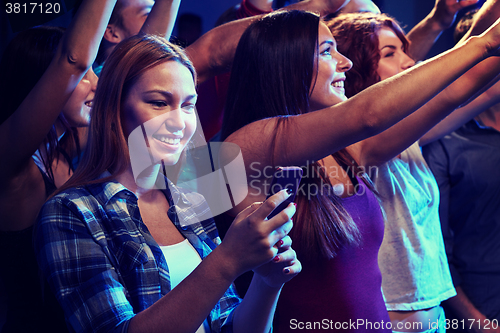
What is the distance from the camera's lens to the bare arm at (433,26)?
160 cm

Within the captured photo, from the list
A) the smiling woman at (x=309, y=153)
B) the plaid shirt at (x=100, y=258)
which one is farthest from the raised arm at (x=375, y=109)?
the plaid shirt at (x=100, y=258)

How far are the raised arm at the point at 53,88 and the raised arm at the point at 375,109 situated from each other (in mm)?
464

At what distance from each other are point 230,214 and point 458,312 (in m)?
1.13

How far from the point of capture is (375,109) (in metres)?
0.89

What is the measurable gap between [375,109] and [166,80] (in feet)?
1.40

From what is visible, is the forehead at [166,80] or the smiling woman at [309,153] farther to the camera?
the smiling woman at [309,153]

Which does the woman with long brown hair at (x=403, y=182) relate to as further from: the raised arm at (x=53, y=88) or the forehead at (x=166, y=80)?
the raised arm at (x=53, y=88)

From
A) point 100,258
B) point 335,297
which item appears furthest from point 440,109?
point 100,258

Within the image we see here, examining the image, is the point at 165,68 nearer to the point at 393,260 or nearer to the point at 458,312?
the point at 393,260

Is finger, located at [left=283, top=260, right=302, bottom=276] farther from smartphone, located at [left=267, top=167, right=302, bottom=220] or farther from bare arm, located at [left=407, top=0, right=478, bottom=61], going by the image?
bare arm, located at [left=407, top=0, right=478, bottom=61]

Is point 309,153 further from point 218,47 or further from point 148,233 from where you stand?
point 218,47

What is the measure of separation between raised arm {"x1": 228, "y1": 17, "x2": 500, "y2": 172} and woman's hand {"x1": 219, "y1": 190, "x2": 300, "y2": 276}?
1.04 feet

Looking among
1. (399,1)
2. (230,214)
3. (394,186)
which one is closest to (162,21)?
(230,214)

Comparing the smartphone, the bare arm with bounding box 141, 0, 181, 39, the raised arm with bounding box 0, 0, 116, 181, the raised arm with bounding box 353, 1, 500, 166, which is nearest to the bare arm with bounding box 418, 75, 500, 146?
the raised arm with bounding box 353, 1, 500, 166
